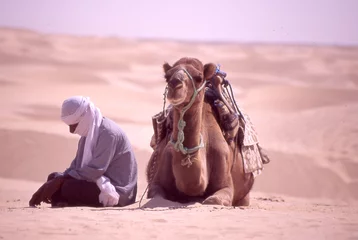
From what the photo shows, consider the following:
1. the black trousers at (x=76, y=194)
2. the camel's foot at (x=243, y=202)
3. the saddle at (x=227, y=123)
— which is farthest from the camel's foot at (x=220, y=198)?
the camel's foot at (x=243, y=202)

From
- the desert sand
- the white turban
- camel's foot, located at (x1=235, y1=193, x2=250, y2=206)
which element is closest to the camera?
the desert sand

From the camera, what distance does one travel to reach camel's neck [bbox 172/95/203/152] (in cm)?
908

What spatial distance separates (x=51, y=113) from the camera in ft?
79.4

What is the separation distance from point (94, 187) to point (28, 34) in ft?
160

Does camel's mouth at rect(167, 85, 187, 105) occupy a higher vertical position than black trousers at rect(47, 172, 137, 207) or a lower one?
higher

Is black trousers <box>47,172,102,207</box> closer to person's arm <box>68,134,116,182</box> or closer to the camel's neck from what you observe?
person's arm <box>68,134,116,182</box>

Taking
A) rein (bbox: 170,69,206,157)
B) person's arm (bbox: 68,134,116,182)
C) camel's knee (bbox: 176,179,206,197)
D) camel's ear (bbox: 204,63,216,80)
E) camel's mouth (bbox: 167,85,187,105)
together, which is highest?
camel's ear (bbox: 204,63,216,80)

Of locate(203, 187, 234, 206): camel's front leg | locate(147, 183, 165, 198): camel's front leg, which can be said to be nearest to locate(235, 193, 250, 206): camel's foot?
locate(203, 187, 234, 206): camel's front leg

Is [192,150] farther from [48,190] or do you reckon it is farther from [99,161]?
[48,190]

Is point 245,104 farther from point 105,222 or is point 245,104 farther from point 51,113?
point 105,222

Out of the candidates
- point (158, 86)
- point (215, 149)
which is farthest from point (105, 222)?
point (158, 86)

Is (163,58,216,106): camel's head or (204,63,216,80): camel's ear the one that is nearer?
(163,58,216,106): camel's head

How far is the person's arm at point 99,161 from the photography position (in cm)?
937

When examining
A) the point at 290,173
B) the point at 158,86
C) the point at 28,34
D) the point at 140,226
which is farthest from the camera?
the point at 28,34
